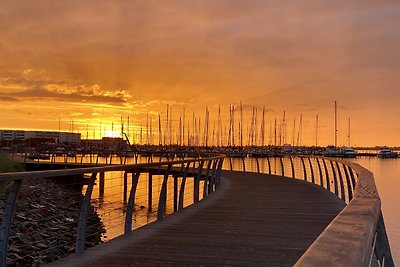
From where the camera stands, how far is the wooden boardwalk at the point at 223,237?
5277 mm

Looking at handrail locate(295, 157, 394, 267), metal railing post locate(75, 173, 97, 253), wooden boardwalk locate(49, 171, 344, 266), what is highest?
handrail locate(295, 157, 394, 267)

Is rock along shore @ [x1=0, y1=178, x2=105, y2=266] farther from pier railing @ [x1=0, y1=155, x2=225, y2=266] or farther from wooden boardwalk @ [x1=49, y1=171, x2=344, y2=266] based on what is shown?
wooden boardwalk @ [x1=49, y1=171, x2=344, y2=266]

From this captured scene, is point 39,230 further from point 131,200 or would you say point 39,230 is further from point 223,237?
point 223,237

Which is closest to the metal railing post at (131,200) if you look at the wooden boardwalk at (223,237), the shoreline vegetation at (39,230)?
the wooden boardwalk at (223,237)

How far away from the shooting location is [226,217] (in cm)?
870

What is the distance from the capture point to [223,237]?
662cm

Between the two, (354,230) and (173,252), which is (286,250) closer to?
(173,252)

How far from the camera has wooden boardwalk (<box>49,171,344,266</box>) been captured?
528 centimetres

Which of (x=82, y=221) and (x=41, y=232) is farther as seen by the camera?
(x=41, y=232)

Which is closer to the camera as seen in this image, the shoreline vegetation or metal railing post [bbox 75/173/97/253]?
metal railing post [bbox 75/173/97/253]

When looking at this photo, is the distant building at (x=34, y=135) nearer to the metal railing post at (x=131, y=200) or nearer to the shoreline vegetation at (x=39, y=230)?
the shoreline vegetation at (x=39, y=230)

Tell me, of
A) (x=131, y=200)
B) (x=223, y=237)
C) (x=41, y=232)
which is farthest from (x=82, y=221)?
(x=41, y=232)

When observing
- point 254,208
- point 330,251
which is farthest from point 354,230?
point 254,208

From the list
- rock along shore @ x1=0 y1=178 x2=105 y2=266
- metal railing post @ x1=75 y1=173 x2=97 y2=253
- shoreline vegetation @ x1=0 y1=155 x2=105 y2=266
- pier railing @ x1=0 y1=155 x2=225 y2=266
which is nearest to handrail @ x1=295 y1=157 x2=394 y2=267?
pier railing @ x1=0 y1=155 x2=225 y2=266
